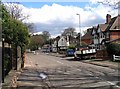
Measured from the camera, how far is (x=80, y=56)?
57.7 m

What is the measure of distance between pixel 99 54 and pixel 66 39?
321 ft

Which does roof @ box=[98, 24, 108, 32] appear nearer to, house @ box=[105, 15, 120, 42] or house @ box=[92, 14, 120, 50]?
house @ box=[92, 14, 120, 50]

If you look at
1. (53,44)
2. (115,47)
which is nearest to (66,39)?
(53,44)

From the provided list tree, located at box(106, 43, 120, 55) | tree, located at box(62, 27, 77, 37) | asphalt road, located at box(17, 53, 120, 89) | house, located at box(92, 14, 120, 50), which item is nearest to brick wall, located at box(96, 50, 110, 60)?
tree, located at box(106, 43, 120, 55)

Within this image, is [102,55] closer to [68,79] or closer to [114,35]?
[114,35]

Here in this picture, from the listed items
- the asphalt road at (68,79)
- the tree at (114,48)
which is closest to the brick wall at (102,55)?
the tree at (114,48)

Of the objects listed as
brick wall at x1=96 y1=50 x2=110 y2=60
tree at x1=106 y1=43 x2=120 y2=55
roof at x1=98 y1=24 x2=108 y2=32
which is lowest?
brick wall at x1=96 y1=50 x2=110 y2=60

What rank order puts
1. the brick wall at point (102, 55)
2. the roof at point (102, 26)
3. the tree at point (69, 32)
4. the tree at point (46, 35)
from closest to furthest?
the brick wall at point (102, 55)
the roof at point (102, 26)
the tree at point (69, 32)
the tree at point (46, 35)

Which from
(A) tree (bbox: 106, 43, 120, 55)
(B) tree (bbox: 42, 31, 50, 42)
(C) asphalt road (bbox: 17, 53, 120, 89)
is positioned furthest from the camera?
(B) tree (bbox: 42, 31, 50, 42)

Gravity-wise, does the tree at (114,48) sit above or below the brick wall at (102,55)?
above

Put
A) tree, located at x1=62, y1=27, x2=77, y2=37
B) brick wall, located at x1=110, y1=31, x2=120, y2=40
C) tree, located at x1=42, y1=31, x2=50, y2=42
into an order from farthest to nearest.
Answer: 1. tree, located at x1=42, y1=31, x2=50, y2=42
2. tree, located at x1=62, y1=27, x2=77, y2=37
3. brick wall, located at x1=110, y1=31, x2=120, y2=40

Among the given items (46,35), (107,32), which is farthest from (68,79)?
(46,35)

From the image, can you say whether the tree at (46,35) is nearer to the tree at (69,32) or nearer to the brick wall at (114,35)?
the tree at (69,32)

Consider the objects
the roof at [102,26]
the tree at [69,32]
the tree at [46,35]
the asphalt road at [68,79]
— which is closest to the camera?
the asphalt road at [68,79]
